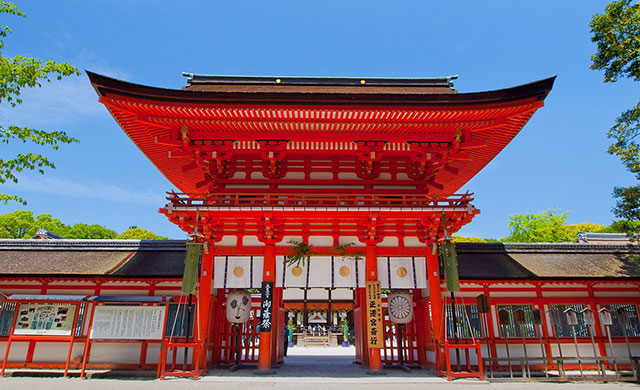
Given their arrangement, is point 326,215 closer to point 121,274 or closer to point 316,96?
point 316,96

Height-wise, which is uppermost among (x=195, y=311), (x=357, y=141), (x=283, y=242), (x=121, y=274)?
(x=357, y=141)

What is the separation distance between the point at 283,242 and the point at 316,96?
4.52m

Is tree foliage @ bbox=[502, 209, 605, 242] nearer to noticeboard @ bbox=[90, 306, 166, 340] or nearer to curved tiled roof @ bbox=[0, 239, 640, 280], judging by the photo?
curved tiled roof @ bbox=[0, 239, 640, 280]

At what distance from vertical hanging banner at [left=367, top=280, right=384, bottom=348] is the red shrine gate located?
0.36 metres

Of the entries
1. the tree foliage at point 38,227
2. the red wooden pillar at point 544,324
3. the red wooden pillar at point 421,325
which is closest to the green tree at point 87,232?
the tree foliage at point 38,227

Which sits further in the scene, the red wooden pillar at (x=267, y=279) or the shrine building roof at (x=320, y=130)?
the red wooden pillar at (x=267, y=279)

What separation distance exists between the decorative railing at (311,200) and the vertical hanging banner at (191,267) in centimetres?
123

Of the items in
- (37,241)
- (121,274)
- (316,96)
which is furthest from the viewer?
(37,241)

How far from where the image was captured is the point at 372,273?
36.3ft

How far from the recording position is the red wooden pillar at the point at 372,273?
10758 mm

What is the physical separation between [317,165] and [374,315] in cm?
507

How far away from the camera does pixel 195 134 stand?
36.9ft

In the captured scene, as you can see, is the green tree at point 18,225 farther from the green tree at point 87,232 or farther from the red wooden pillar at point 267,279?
the red wooden pillar at point 267,279

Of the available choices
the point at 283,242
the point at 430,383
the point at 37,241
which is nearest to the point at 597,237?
the point at 430,383
